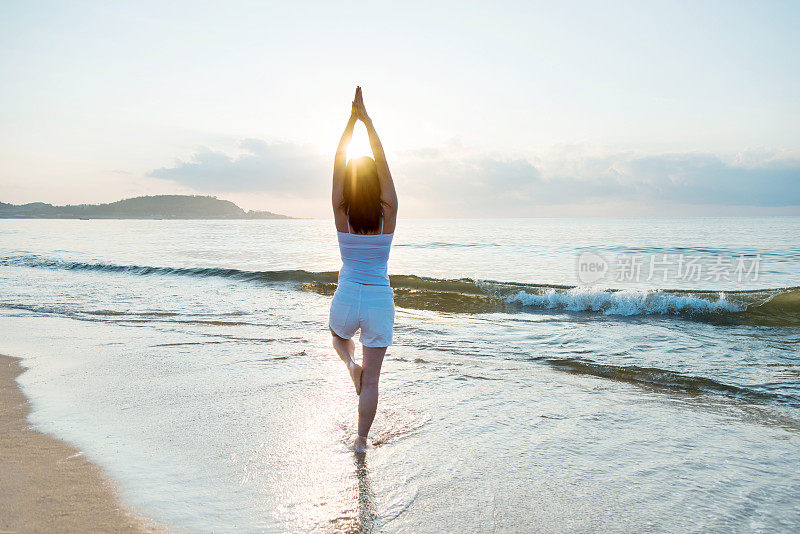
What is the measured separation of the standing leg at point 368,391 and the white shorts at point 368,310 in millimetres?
92

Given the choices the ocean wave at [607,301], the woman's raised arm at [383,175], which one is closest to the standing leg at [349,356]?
the woman's raised arm at [383,175]

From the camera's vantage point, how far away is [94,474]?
3191mm

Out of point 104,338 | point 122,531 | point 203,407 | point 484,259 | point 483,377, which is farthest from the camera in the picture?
point 484,259

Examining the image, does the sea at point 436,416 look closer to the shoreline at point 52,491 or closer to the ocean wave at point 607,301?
the shoreline at point 52,491

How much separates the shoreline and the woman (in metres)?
1.54

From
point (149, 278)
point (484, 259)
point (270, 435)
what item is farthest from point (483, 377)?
point (484, 259)

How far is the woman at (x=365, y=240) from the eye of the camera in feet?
10.7

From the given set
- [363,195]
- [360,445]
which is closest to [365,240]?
[363,195]

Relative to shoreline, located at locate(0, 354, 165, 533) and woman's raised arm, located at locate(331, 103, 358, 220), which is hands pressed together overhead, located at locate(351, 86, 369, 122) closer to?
woman's raised arm, located at locate(331, 103, 358, 220)

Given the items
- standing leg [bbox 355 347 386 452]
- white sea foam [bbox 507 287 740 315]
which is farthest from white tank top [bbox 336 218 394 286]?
white sea foam [bbox 507 287 740 315]

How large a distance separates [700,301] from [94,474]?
12.1 meters

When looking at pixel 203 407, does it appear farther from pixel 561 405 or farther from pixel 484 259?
pixel 484 259

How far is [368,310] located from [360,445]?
39.5 inches

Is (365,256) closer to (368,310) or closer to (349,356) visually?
(368,310)
